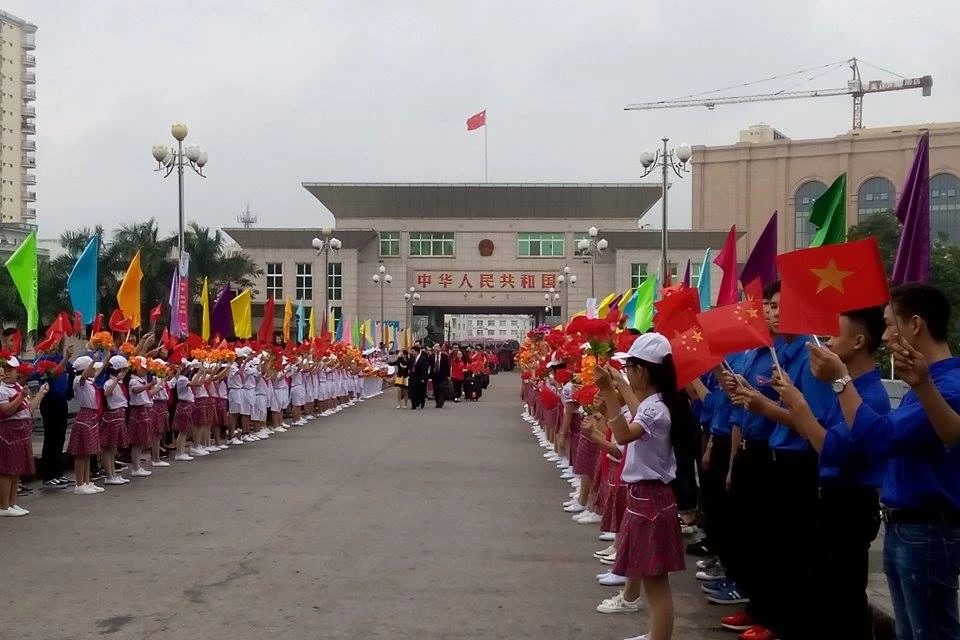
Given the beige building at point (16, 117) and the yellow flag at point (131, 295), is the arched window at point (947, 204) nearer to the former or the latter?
the yellow flag at point (131, 295)

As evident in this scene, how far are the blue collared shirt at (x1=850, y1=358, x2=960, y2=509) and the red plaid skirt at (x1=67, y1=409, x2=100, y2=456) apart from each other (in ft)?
32.3

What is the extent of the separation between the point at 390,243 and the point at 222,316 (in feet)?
132

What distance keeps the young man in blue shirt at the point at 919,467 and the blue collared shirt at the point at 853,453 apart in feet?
0.58

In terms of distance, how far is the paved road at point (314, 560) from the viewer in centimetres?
614

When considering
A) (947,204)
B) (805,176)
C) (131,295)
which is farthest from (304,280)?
(131,295)

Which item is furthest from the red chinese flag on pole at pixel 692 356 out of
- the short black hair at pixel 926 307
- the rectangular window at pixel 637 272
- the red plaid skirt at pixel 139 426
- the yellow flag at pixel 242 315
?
the rectangular window at pixel 637 272

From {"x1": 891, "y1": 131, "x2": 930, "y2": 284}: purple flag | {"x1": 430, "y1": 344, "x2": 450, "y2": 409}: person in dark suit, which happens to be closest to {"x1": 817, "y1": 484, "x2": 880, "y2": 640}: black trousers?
{"x1": 891, "y1": 131, "x2": 930, "y2": 284}: purple flag

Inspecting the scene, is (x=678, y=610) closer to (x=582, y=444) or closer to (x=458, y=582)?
(x=458, y=582)

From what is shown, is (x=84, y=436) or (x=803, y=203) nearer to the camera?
(x=84, y=436)

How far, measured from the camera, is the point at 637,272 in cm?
5694

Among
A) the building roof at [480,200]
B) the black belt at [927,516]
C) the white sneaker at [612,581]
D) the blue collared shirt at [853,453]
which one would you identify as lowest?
the white sneaker at [612,581]

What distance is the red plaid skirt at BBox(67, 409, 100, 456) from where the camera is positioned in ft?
38.2

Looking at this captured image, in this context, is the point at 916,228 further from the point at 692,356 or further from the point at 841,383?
the point at 841,383

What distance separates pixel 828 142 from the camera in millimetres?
73250
